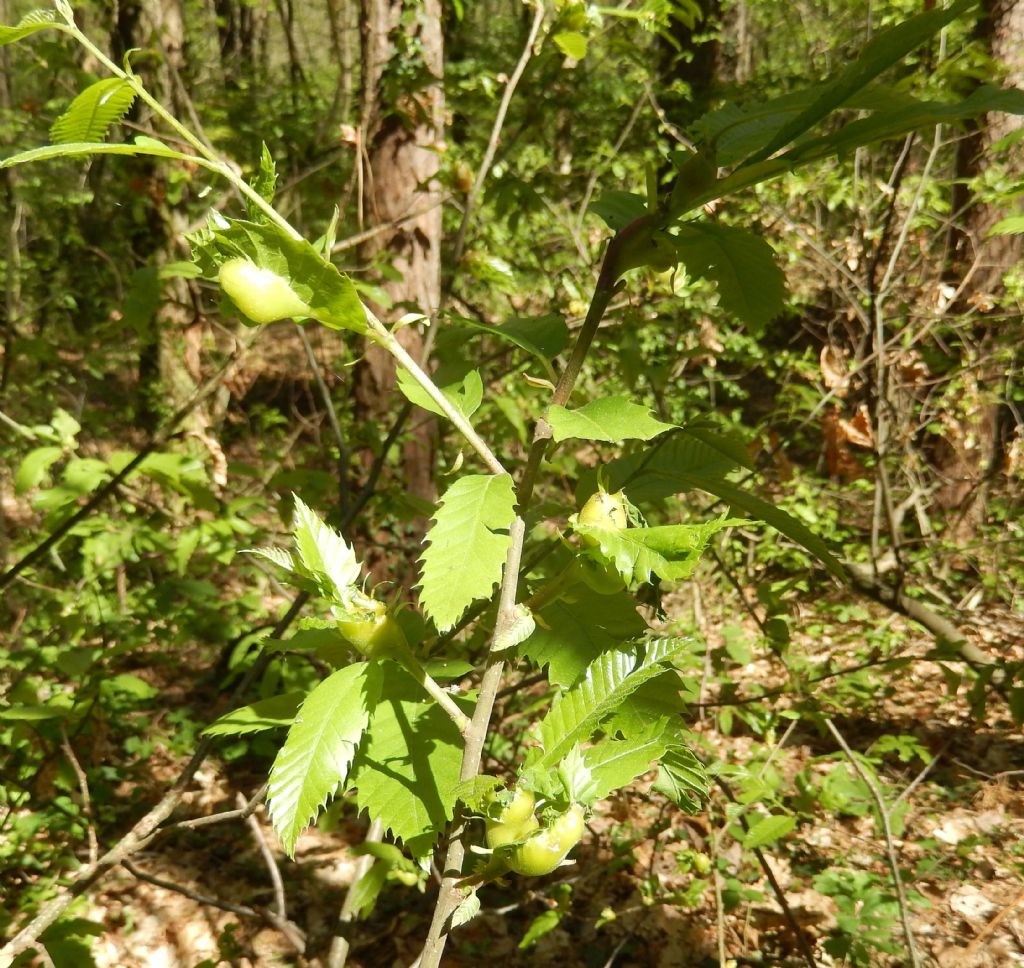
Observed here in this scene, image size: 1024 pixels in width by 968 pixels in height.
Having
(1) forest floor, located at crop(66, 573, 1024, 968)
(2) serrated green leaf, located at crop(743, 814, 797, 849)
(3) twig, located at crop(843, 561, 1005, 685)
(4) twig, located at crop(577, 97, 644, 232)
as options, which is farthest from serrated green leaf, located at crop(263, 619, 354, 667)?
(3) twig, located at crop(843, 561, 1005, 685)

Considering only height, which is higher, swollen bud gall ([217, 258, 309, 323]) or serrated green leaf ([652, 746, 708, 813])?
swollen bud gall ([217, 258, 309, 323])

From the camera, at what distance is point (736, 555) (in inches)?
199

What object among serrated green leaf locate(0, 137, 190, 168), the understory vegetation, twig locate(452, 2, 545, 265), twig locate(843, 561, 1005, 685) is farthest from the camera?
twig locate(843, 561, 1005, 685)

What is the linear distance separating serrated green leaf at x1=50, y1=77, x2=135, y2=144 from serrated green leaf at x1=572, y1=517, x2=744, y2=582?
2.25ft

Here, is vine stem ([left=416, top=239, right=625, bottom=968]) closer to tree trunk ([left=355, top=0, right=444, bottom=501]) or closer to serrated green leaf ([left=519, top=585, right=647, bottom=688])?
serrated green leaf ([left=519, top=585, right=647, bottom=688])

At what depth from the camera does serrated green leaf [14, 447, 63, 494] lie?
86.2 inches

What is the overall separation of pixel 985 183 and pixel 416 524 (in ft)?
11.8

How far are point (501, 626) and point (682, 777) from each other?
26 cm

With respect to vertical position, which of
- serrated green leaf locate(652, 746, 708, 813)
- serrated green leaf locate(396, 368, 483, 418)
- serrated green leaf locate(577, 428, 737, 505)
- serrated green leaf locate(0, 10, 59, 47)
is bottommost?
serrated green leaf locate(652, 746, 708, 813)

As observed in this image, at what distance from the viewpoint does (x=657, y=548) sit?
0.66 meters

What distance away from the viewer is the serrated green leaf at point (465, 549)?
720 mm

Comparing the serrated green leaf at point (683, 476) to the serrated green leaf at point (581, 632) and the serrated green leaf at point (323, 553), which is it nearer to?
the serrated green leaf at point (581, 632)

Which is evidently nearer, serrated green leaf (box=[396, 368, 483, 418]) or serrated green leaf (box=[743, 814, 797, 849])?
serrated green leaf (box=[396, 368, 483, 418])

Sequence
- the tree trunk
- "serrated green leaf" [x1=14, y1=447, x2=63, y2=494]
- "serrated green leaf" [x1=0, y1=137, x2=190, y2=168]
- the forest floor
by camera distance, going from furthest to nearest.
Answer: the tree trunk → the forest floor → "serrated green leaf" [x1=14, y1=447, x2=63, y2=494] → "serrated green leaf" [x1=0, y1=137, x2=190, y2=168]
